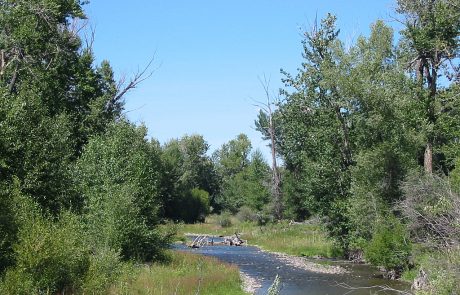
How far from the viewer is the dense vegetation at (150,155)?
18547mm

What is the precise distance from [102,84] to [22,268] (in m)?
28.3

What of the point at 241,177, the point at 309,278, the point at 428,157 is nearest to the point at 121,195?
the point at 309,278

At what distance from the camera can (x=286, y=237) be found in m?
52.5

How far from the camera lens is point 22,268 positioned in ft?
54.4

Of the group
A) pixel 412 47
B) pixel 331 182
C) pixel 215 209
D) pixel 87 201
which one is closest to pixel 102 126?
pixel 87 201

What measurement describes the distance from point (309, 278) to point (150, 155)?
50.1 feet

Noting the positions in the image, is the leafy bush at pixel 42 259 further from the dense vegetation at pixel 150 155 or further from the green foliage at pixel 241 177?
the green foliage at pixel 241 177

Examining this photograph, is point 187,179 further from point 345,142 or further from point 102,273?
point 102,273

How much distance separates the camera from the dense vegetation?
18547mm

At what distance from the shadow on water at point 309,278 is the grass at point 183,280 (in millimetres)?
1665

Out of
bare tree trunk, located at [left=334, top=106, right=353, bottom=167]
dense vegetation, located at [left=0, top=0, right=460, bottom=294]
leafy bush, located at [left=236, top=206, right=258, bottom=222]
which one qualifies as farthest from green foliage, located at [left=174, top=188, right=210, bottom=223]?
bare tree trunk, located at [left=334, top=106, right=353, bottom=167]

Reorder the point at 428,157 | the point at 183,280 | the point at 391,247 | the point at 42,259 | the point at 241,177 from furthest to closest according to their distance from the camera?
1. the point at 241,177
2. the point at 428,157
3. the point at 391,247
4. the point at 183,280
5. the point at 42,259

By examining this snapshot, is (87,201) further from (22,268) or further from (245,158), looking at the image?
(245,158)

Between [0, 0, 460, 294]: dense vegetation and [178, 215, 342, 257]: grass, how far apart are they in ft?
3.47
